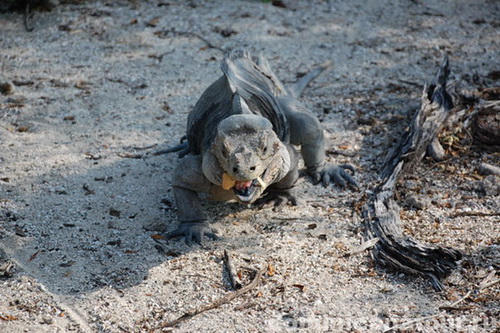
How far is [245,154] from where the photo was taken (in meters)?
4.97

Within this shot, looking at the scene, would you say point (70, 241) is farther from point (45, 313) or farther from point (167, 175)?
point (167, 175)

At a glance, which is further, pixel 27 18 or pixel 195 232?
pixel 27 18

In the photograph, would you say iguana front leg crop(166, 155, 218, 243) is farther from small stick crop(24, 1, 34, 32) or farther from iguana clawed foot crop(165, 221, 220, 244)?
small stick crop(24, 1, 34, 32)

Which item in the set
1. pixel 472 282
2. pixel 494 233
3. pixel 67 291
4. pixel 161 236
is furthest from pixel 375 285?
pixel 67 291

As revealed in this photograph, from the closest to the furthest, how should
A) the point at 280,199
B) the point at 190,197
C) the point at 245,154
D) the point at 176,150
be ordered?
the point at 245,154 < the point at 190,197 < the point at 280,199 < the point at 176,150

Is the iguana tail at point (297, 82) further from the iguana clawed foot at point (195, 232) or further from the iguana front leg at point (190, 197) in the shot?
the iguana clawed foot at point (195, 232)

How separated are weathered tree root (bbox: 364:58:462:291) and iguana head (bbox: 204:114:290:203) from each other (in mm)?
1110

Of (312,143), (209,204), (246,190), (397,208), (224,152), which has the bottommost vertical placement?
(209,204)

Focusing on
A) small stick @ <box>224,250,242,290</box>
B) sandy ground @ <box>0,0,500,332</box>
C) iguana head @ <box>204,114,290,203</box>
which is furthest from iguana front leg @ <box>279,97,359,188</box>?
small stick @ <box>224,250,242,290</box>

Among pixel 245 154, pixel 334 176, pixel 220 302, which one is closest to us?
pixel 220 302

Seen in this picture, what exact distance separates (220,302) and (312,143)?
2.40 m

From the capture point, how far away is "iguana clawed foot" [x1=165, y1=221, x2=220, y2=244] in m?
5.52

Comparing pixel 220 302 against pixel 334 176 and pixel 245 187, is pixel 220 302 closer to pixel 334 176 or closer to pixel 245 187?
pixel 245 187

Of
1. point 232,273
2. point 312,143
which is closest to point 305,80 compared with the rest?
point 312,143
